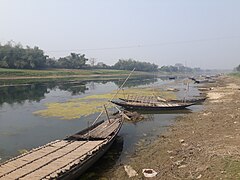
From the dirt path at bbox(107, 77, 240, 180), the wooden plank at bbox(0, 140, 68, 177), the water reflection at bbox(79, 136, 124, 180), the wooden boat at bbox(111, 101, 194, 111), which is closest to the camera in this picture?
the wooden plank at bbox(0, 140, 68, 177)

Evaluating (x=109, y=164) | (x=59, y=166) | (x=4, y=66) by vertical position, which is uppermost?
(x=4, y=66)

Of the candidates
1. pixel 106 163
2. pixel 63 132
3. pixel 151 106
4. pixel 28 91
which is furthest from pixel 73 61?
pixel 106 163

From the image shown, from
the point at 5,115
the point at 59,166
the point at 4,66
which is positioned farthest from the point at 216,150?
the point at 4,66

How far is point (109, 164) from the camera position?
13.2 m

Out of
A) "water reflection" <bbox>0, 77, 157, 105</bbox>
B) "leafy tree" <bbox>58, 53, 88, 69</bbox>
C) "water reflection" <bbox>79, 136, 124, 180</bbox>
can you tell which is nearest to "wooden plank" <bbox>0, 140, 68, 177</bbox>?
"water reflection" <bbox>79, 136, 124, 180</bbox>

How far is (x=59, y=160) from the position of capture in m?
11.1

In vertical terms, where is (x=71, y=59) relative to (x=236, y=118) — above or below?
above

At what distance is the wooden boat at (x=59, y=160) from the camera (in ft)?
31.4

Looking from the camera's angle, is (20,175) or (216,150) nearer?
(20,175)

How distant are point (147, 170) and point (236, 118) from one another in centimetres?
1244

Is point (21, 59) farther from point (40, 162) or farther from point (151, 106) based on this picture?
point (40, 162)

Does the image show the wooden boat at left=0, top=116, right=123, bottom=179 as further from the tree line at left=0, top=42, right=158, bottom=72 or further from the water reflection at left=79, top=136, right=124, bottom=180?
the tree line at left=0, top=42, right=158, bottom=72

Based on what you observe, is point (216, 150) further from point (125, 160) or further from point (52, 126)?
point (52, 126)

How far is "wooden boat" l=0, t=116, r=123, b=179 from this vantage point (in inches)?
377
